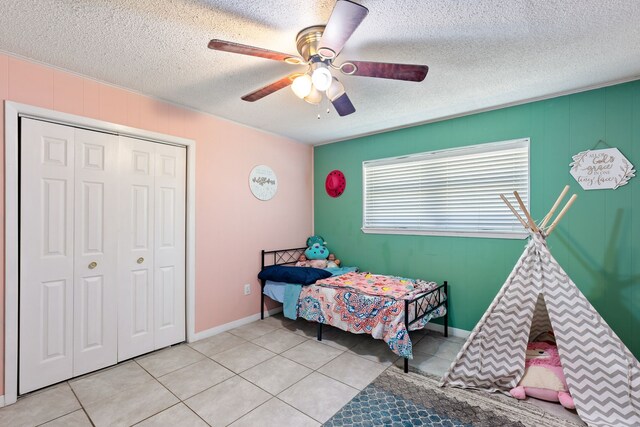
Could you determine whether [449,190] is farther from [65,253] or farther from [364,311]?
[65,253]

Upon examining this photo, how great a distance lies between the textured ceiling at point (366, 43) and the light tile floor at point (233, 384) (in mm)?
2482

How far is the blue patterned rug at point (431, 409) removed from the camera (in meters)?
1.94

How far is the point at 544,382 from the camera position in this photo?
218cm

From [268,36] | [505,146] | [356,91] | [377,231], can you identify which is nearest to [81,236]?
[268,36]

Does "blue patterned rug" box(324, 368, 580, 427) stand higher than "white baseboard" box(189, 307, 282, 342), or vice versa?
"white baseboard" box(189, 307, 282, 342)

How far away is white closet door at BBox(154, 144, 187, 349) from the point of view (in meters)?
2.96

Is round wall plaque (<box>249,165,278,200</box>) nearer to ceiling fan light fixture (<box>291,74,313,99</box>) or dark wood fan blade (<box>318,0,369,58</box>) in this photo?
ceiling fan light fixture (<box>291,74,313,99</box>)

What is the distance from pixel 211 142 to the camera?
11.1ft

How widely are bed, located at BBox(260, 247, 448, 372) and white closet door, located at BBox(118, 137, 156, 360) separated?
139 centimetres

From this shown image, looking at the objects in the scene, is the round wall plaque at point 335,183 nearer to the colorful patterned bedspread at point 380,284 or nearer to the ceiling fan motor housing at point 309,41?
the colorful patterned bedspread at point 380,284

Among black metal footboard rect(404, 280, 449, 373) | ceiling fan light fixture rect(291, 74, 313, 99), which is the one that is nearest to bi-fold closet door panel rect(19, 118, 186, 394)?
ceiling fan light fixture rect(291, 74, 313, 99)

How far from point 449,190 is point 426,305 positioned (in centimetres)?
135

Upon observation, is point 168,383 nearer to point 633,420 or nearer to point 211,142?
point 211,142

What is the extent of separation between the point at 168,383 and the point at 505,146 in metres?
3.80
